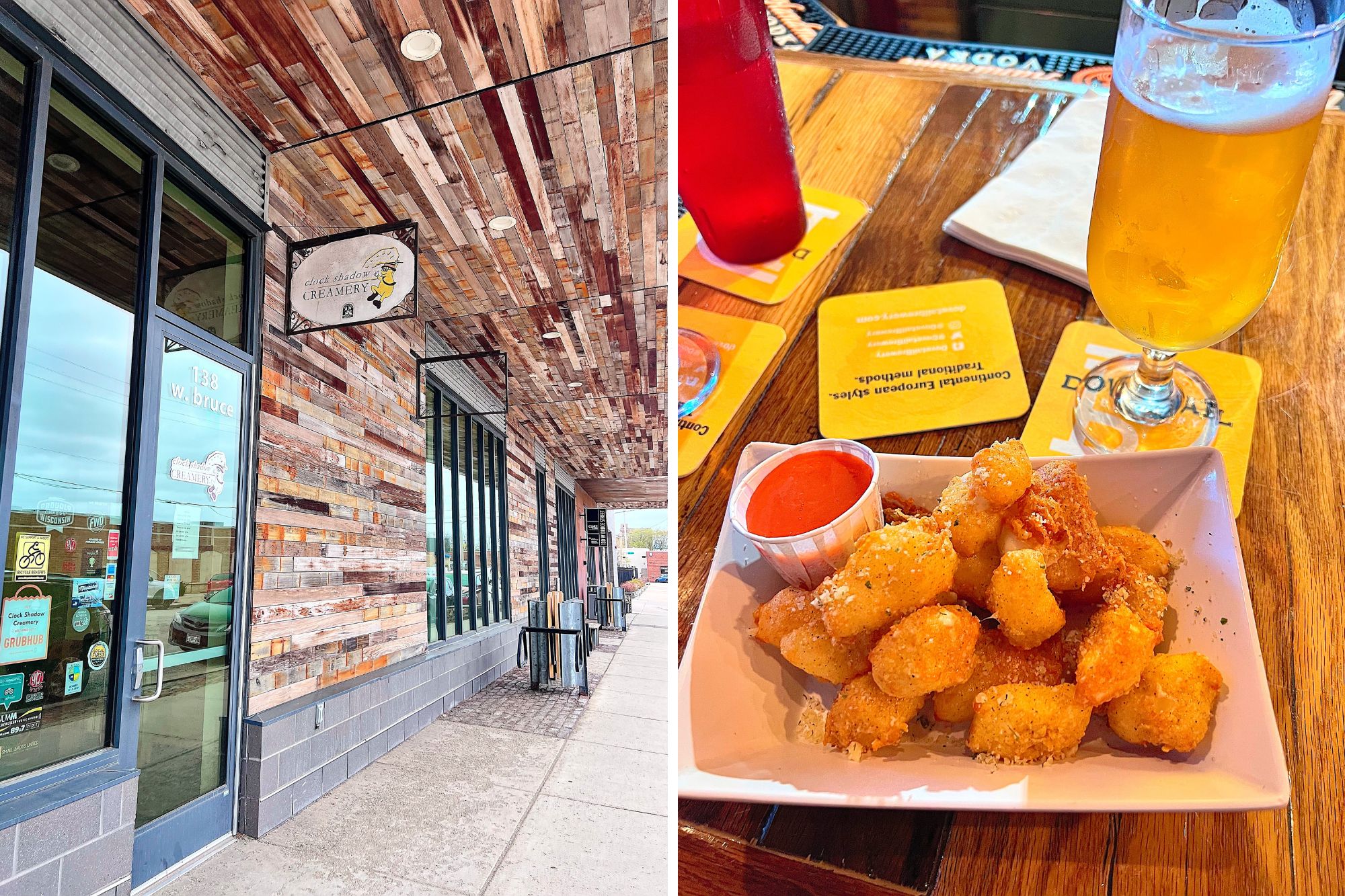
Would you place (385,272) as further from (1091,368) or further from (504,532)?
(504,532)

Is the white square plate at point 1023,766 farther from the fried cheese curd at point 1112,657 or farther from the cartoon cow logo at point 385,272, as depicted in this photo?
the cartoon cow logo at point 385,272

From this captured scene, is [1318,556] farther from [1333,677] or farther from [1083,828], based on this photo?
[1083,828]

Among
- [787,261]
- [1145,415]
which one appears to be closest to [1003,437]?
[1145,415]

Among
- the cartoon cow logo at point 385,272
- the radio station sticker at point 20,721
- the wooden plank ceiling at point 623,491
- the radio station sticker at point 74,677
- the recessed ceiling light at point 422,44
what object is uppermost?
the recessed ceiling light at point 422,44

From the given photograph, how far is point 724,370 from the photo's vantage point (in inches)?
40.5

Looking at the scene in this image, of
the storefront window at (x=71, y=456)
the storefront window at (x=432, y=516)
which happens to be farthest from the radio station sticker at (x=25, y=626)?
the storefront window at (x=432, y=516)

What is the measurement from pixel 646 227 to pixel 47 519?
2629mm

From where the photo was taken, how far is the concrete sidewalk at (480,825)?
7.55 feet

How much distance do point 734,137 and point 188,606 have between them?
2277 mm

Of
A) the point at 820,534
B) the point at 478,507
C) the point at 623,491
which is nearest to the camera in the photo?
the point at 820,534

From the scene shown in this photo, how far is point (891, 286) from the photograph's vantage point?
1069mm

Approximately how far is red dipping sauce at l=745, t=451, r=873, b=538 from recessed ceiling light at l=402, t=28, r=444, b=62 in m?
2.07

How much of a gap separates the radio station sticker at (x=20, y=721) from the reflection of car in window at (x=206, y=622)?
530 mm

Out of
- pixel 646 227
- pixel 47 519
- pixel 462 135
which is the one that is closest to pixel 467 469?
pixel 646 227
